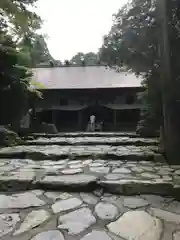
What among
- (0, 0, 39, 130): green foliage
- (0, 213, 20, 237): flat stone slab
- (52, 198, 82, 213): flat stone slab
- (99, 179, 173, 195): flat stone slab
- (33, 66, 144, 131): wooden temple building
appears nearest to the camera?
(0, 213, 20, 237): flat stone slab

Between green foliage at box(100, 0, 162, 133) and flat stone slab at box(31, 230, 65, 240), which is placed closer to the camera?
flat stone slab at box(31, 230, 65, 240)

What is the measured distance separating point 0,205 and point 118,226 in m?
1.20

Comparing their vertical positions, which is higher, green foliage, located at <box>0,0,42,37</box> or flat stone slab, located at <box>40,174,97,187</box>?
green foliage, located at <box>0,0,42,37</box>

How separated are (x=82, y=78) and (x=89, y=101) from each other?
2.61 meters

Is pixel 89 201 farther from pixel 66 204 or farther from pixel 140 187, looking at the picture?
pixel 140 187

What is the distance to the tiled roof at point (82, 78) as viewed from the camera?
17562 millimetres

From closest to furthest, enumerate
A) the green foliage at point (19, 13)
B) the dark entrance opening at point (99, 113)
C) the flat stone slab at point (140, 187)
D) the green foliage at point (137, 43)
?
the flat stone slab at point (140, 187) < the green foliage at point (19, 13) < the green foliage at point (137, 43) < the dark entrance opening at point (99, 113)

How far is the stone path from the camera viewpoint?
5.94 ft

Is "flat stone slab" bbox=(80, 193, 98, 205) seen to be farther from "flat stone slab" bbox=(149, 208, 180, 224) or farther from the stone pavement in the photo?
"flat stone slab" bbox=(149, 208, 180, 224)

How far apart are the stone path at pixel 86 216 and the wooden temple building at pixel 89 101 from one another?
14675 millimetres

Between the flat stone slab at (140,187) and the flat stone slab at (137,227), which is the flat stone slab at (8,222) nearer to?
the flat stone slab at (137,227)

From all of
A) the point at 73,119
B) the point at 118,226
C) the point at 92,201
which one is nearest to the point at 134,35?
the point at 92,201

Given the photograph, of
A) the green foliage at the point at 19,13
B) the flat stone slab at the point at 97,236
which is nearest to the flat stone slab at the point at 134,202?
the flat stone slab at the point at 97,236

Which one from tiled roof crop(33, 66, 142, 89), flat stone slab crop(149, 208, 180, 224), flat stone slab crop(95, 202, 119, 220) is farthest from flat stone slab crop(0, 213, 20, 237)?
tiled roof crop(33, 66, 142, 89)
